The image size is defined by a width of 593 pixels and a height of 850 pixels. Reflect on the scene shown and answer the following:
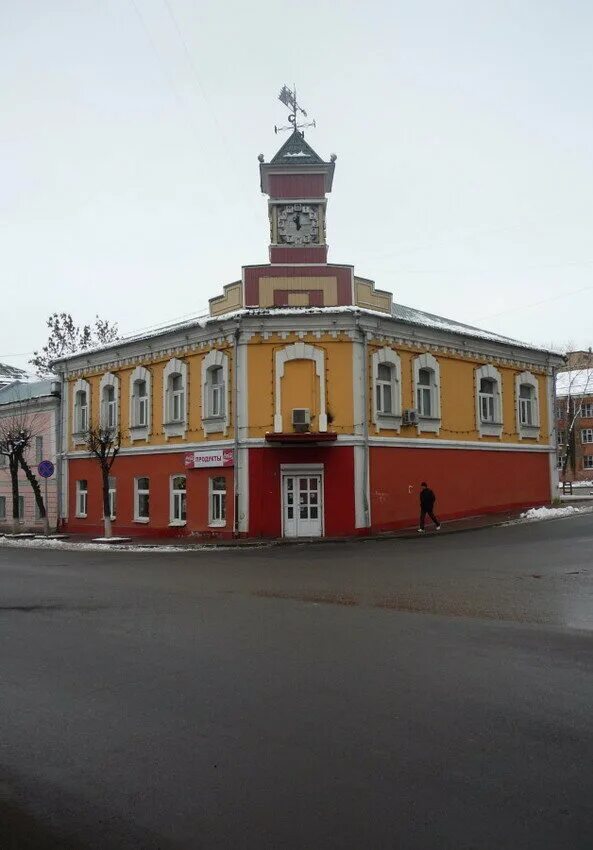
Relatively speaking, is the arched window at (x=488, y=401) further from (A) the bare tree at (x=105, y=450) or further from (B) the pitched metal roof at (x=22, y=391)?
(B) the pitched metal roof at (x=22, y=391)

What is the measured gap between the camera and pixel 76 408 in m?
30.9

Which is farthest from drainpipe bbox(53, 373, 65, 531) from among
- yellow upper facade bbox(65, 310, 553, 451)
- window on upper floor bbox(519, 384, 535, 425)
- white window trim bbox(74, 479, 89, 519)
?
window on upper floor bbox(519, 384, 535, 425)

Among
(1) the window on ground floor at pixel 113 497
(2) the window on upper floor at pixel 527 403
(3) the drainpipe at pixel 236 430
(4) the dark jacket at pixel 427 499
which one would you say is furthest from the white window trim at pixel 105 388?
(2) the window on upper floor at pixel 527 403

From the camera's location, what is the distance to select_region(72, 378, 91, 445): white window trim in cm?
3022

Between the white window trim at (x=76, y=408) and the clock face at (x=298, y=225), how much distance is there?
34.0 feet

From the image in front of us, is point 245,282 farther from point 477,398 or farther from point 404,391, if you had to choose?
point 477,398

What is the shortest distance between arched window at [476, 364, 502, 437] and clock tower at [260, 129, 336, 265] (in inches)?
295

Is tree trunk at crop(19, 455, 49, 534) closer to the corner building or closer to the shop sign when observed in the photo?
the corner building

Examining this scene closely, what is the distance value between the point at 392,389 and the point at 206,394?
20.3ft

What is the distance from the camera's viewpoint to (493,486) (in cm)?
2769

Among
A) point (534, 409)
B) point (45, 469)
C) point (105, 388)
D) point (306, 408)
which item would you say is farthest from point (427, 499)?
point (105, 388)

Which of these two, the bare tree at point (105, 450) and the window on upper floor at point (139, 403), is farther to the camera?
the window on upper floor at point (139, 403)

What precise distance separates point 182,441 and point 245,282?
5838 millimetres

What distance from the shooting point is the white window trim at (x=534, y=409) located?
95.2ft
